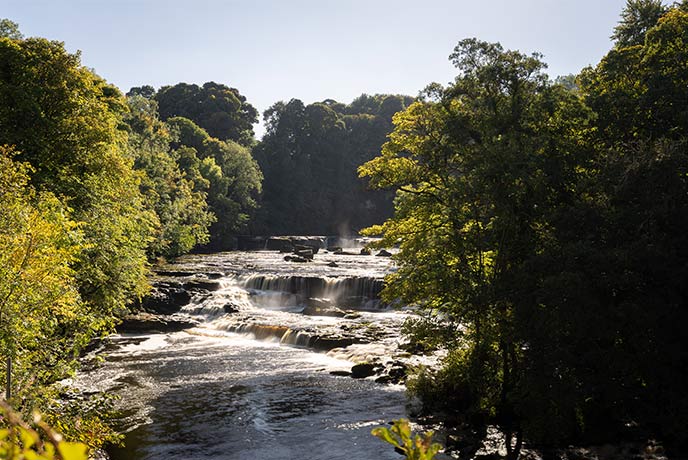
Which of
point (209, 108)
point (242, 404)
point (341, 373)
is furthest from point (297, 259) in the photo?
point (209, 108)

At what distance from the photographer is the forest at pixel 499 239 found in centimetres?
1205

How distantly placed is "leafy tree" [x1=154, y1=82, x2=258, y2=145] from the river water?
67095 mm

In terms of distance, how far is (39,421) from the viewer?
6.14 ft

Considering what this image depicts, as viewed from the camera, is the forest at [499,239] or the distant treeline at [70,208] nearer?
the distant treeline at [70,208]

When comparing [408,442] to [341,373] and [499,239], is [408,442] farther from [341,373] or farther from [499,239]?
[341,373]

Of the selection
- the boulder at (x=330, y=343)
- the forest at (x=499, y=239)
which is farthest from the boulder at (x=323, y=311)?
the forest at (x=499, y=239)

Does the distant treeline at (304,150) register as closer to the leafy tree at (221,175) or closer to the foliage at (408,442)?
the leafy tree at (221,175)

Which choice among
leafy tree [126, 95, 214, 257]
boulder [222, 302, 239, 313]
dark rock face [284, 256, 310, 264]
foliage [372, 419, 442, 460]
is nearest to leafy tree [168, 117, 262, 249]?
leafy tree [126, 95, 214, 257]

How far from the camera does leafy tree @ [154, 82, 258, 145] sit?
10225 cm

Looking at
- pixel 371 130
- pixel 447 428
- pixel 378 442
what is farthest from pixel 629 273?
pixel 371 130

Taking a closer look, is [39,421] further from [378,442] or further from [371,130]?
[371,130]

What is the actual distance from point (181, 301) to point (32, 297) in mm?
27647

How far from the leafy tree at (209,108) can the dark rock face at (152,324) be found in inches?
2922

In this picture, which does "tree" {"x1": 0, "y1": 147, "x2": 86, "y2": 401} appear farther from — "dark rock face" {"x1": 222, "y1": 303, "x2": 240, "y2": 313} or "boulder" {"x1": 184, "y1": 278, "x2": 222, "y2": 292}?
"boulder" {"x1": 184, "y1": 278, "x2": 222, "y2": 292}
